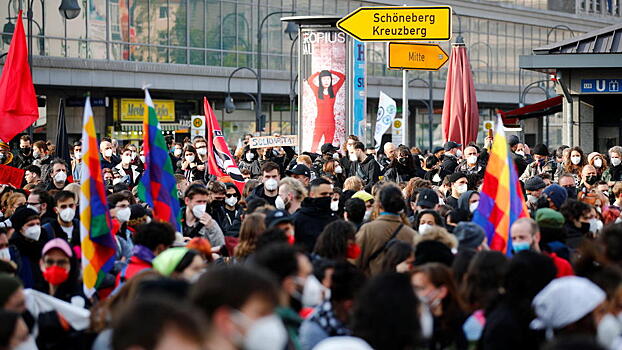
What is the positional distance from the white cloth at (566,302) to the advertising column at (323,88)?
16.2 meters

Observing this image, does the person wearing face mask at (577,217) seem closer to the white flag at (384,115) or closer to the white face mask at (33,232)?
the white face mask at (33,232)

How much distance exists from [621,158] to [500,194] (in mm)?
7353

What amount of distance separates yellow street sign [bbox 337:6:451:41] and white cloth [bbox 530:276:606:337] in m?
10.0

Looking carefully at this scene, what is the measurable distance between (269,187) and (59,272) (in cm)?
457

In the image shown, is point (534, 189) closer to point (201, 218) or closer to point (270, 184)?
point (270, 184)

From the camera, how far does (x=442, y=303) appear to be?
606 cm

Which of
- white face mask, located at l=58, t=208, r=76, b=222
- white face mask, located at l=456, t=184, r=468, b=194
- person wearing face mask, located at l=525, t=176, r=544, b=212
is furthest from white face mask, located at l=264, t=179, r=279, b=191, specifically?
person wearing face mask, located at l=525, t=176, r=544, b=212

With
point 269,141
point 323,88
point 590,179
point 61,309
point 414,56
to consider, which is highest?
point 414,56

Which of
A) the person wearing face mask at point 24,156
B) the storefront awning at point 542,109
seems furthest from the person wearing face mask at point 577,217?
the storefront awning at point 542,109

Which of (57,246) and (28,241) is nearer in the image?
(57,246)

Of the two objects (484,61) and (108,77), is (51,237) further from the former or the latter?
(484,61)

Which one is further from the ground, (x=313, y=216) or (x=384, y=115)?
(x=384, y=115)

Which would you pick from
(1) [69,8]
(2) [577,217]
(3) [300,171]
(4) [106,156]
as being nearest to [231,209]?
(3) [300,171]

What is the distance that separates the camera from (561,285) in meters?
5.31
